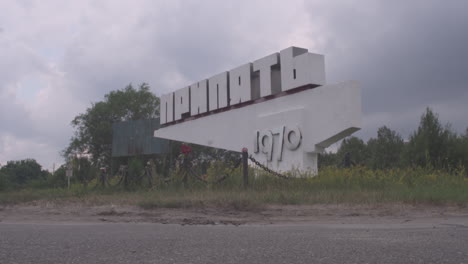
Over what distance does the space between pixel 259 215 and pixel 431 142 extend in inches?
549

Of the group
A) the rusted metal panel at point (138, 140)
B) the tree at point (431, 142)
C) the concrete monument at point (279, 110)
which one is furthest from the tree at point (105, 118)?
the tree at point (431, 142)

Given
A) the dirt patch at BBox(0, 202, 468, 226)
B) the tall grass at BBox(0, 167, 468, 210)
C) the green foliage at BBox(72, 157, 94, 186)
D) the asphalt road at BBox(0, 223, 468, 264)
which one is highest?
the green foliage at BBox(72, 157, 94, 186)

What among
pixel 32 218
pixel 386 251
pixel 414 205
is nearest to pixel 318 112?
pixel 414 205

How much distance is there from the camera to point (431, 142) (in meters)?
19.8

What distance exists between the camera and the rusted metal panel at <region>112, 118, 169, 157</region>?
31.3 metres

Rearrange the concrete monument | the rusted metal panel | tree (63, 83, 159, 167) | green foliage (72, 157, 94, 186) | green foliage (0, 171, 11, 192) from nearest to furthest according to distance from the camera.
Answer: the concrete monument, green foliage (0, 171, 11, 192), green foliage (72, 157, 94, 186), the rusted metal panel, tree (63, 83, 159, 167)

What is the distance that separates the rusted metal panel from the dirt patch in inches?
838

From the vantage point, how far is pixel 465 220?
7.44 meters

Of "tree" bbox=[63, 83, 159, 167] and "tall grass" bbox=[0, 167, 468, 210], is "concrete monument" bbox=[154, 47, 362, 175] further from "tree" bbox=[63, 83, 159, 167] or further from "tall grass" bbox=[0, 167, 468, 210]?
"tree" bbox=[63, 83, 159, 167]

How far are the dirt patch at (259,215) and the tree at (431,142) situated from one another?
37.4 feet

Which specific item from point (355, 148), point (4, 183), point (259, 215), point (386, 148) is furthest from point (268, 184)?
point (355, 148)

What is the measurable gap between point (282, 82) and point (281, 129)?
1.98 meters

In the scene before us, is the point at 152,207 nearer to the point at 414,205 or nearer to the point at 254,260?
the point at 414,205

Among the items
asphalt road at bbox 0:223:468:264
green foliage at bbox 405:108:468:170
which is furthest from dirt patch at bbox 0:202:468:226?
green foliage at bbox 405:108:468:170
